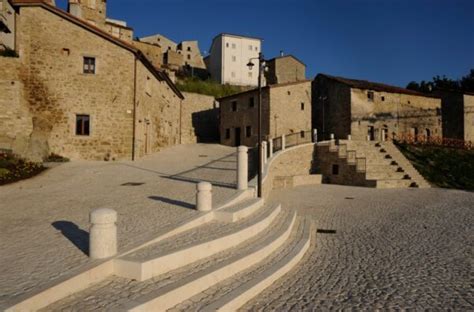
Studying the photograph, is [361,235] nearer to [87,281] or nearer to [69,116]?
[87,281]

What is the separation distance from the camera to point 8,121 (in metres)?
17.7

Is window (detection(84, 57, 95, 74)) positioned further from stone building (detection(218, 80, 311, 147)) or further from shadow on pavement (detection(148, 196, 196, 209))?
stone building (detection(218, 80, 311, 147))

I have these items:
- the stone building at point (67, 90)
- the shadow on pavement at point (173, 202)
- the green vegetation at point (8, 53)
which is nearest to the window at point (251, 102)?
the stone building at point (67, 90)

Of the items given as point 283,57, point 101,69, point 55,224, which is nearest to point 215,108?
point 283,57

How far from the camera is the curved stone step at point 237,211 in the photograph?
655 cm

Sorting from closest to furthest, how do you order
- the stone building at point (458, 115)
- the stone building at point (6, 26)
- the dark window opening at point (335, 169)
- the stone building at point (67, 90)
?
the stone building at point (67, 90)
the stone building at point (6, 26)
the dark window opening at point (335, 169)
the stone building at point (458, 115)

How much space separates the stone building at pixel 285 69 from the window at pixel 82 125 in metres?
36.7

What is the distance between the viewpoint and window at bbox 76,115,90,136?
18.9 metres

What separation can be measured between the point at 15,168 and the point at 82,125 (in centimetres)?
535

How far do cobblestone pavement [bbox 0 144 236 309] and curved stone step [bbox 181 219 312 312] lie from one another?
1.44 meters

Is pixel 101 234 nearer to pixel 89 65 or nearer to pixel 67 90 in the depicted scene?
pixel 67 90

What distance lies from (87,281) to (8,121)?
712 inches

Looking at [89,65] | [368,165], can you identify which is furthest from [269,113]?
[89,65]

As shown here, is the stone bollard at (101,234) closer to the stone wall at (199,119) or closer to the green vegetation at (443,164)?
the green vegetation at (443,164)
